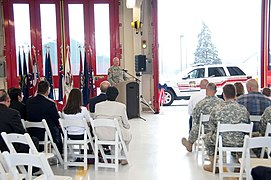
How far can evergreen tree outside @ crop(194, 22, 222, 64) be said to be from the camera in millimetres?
14508

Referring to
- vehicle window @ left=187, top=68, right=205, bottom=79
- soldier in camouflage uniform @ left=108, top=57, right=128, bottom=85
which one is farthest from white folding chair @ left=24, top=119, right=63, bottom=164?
vehicle window @ left=187, top=68, right=205, bottom=79

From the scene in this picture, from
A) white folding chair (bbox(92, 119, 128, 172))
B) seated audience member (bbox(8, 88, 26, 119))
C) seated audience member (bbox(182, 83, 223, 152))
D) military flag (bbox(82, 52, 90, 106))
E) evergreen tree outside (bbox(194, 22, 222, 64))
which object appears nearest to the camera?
white folding chair (bbox(92, 119, 128, 172))

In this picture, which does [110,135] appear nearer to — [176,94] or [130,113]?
[130,113]

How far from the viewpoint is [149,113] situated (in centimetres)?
1006

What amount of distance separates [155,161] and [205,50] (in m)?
10.2

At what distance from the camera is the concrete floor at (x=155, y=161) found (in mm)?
4543

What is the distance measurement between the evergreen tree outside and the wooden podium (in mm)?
6178

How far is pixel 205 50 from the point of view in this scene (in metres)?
14.7

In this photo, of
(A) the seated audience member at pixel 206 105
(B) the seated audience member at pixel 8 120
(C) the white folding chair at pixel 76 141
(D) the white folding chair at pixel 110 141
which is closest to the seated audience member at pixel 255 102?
A: (A) the seated audience member at pixel 206 105

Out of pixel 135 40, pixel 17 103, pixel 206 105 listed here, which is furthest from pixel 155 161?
pixel 135 40

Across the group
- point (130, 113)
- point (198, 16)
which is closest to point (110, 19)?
point (130, 113)

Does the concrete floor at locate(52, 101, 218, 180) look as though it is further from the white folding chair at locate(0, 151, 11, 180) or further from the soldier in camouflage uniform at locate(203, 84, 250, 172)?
the white folding chair at locate(0, 151, 11, 180)

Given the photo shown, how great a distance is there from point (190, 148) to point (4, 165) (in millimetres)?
3311

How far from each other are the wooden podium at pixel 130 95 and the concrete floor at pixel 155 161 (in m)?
0.92
